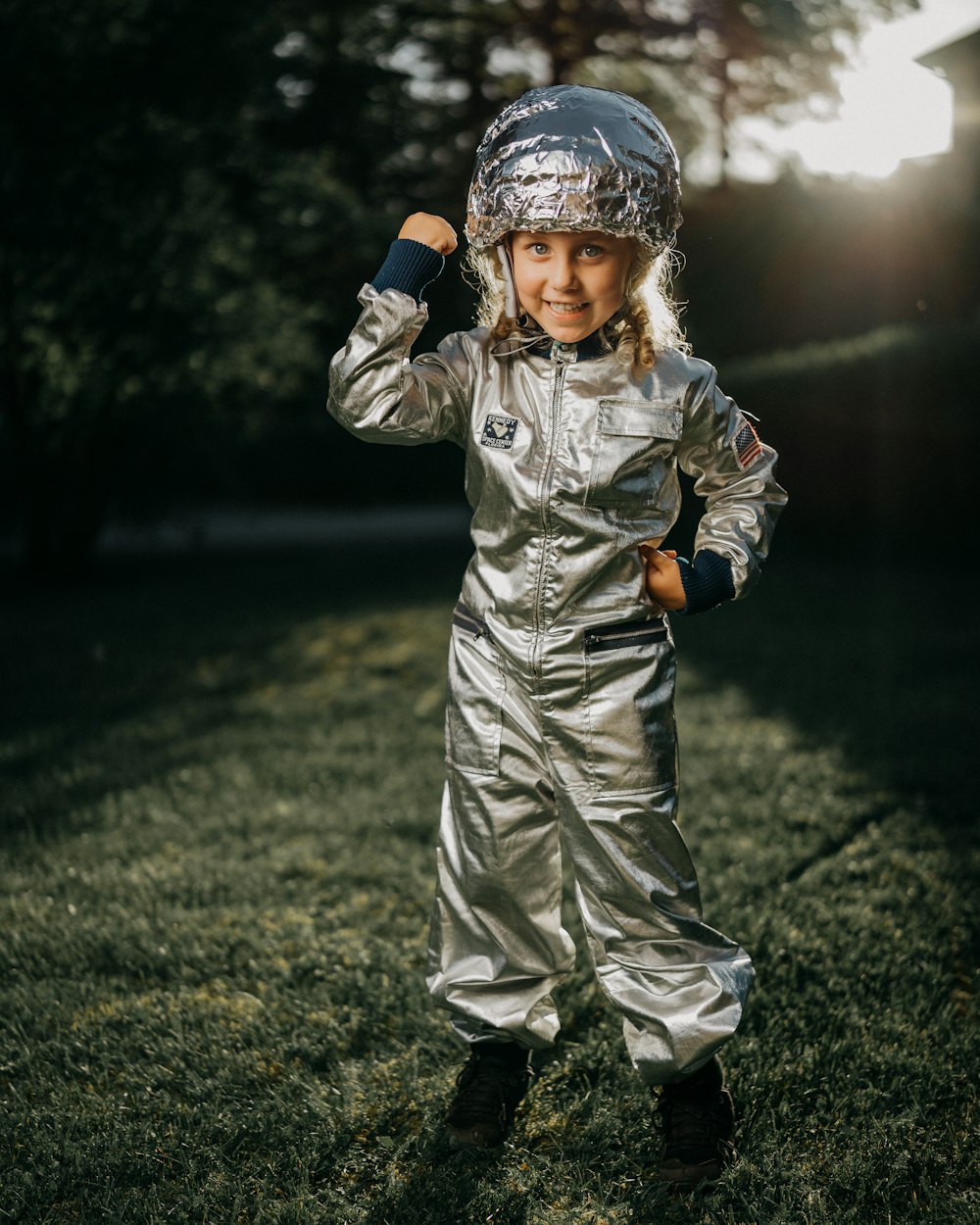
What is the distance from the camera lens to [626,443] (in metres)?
2.10

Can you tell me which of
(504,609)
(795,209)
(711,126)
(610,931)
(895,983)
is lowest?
(895,983)

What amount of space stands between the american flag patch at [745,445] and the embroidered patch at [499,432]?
421 mm

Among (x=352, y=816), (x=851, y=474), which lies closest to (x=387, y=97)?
(x=851, y=474)

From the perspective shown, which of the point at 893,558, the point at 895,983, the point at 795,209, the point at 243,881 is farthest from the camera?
the point at 795,209

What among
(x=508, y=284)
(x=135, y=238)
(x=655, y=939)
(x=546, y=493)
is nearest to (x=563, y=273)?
(x=508, y=284)

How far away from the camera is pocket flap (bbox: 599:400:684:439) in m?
2.09

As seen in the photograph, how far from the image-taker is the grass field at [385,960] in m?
2.19

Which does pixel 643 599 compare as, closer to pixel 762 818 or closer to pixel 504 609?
pixel 504 609

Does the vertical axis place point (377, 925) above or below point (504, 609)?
below

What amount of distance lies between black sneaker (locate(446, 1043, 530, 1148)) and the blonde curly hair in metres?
1.44

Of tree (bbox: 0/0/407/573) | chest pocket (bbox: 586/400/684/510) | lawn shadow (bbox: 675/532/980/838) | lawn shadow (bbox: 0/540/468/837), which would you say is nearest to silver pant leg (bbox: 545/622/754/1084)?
chest pocket (bbox: 586/400/684/510)

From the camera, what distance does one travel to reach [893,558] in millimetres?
8680

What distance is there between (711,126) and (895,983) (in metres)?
14.4

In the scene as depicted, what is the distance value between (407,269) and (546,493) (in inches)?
18.7
